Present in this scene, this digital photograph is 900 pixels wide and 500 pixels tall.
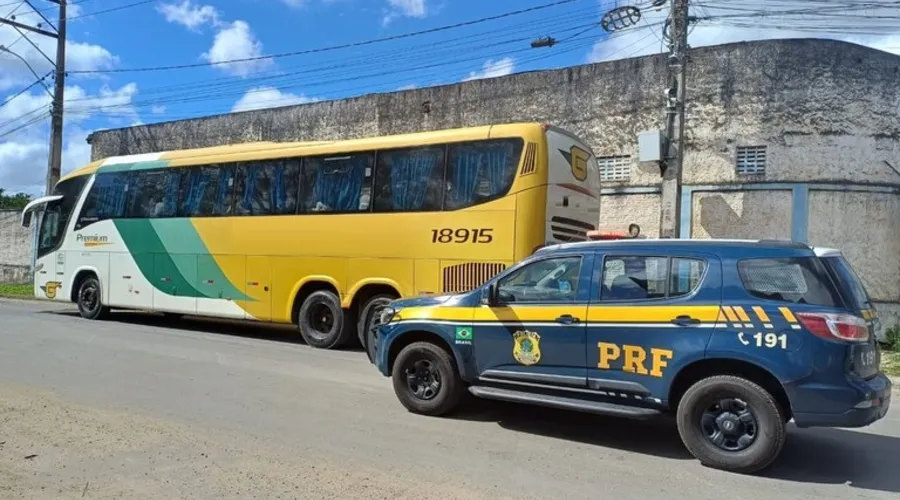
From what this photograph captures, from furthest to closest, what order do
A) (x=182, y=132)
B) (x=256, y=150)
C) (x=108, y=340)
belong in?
(x=182, y=132), (x=256, y=150), (x=108, y=340)

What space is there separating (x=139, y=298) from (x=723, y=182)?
1200cm

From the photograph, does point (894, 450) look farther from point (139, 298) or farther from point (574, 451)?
point (139, 298)

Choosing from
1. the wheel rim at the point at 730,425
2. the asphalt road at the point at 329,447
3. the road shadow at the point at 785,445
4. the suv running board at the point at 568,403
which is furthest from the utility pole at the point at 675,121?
the wheel rim at the point at 730,425

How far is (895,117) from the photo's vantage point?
13523 millimetres

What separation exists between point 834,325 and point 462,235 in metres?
5.81

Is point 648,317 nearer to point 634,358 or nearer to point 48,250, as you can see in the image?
point 634,358

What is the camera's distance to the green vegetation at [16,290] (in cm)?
2189

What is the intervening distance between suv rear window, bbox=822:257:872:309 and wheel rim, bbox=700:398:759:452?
1084 millimetres

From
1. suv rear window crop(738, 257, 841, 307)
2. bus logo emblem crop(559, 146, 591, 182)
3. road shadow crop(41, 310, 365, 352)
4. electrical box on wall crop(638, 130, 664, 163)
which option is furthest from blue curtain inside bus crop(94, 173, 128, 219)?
suv rear window crop(738, 257, 841, 307)

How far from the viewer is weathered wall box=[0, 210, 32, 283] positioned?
26.5 m

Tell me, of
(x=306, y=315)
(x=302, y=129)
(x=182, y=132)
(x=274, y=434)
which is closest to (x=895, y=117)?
(x=306, y=315)

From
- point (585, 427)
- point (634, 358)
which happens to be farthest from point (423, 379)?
point (634, 358)

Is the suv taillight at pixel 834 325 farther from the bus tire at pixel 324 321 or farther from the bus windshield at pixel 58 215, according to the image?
the bus windshield at pixel 58 215

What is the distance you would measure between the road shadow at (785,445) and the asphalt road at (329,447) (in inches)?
0.8
